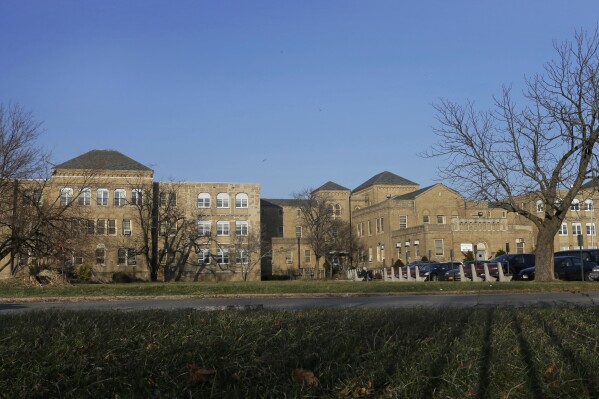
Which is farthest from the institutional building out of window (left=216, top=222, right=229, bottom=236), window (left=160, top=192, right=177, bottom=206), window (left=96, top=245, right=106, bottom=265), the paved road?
the paved road

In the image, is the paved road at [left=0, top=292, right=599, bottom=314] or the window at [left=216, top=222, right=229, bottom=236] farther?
the window at [left=216, top=222, right=229, bottom=236]

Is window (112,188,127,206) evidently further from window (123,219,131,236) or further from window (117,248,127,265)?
window (117,248,127,265)

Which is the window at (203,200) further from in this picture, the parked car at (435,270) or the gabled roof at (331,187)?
the parked car at (435,270)

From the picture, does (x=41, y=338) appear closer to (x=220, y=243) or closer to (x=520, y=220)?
(x=220, y=243)

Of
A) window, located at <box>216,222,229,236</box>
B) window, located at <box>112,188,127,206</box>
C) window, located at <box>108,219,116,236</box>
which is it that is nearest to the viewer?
window, located at <box>108,219,116,236</box>

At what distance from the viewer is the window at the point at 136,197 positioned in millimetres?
65625

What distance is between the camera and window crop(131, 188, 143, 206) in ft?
215

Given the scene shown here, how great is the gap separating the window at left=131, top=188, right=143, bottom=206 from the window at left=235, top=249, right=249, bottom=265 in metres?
12.7

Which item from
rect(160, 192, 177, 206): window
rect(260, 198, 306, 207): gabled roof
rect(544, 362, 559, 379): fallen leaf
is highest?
rect(260, 198, 306, 207): gabled roof

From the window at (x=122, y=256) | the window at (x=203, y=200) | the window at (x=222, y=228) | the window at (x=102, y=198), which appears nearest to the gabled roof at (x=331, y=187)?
the window at (x=222, y=228)

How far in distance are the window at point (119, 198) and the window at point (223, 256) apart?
1204 centimetres

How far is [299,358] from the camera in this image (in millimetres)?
4988

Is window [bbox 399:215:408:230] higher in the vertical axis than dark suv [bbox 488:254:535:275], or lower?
higher

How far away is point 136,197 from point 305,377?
6465 centimetres
